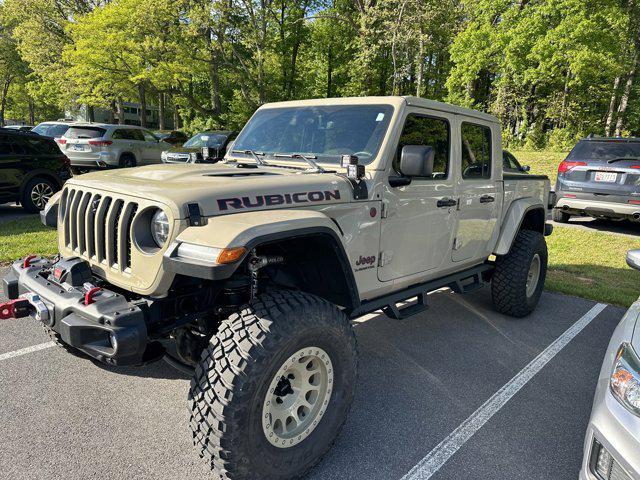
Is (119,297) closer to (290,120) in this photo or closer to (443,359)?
(290,120)

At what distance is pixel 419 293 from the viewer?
3627 mm

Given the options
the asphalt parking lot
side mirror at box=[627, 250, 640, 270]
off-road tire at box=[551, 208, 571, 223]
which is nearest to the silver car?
the asphalt parking lot

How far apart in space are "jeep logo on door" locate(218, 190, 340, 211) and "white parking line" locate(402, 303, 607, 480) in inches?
64.6

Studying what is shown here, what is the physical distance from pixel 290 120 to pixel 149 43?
19348mm

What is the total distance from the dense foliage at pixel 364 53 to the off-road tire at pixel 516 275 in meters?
17.8

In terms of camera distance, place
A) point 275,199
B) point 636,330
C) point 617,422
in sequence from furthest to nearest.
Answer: point 275,199, point 636,330, point 617,422

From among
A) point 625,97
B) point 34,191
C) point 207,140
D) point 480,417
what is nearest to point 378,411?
point 480,417

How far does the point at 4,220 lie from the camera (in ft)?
27.8

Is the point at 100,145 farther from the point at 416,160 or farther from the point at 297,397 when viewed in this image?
the point at 297,397

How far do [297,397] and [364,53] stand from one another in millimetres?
25235

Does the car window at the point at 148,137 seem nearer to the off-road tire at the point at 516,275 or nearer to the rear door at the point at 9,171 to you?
the rear door at the point at 9,171

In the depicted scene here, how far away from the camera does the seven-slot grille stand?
7.88ft

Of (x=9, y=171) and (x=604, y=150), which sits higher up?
(x=604, y=150)

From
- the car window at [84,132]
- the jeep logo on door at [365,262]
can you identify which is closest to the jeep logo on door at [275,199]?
the jeep logo on door at [365,262]
